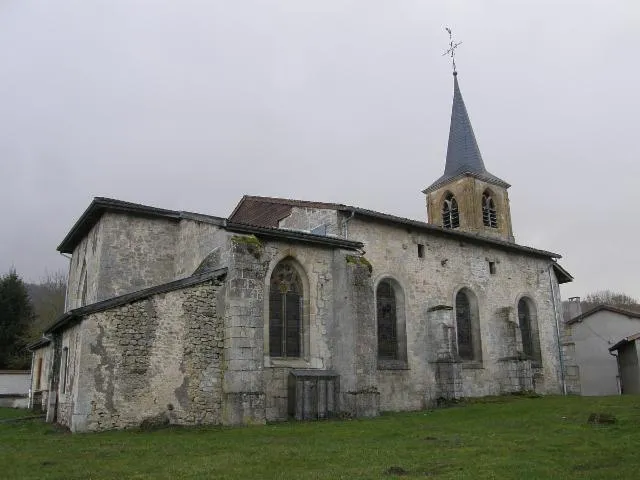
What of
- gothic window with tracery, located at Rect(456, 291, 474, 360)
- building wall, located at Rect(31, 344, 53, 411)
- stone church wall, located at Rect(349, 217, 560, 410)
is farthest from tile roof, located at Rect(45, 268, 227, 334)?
gothic window with tracery, located at Rect(456, 291, 474, 360)

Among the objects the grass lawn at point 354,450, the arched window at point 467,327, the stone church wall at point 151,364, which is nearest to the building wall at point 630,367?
the arched window at point 467,327

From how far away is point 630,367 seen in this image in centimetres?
2678

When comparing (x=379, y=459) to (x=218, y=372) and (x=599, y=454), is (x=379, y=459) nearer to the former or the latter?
(x=599, y=454)

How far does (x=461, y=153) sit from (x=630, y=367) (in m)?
14.4

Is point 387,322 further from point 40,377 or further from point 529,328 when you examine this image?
point 40,377

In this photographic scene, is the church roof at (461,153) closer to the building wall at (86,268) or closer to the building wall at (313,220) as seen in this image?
the building wall at (313,220)

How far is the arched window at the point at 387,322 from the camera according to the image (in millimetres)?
18938

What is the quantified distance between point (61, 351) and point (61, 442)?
5425 mm

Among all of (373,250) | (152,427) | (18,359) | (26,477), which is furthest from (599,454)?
(18,359)

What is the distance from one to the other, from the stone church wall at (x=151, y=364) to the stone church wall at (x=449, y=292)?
6062mm

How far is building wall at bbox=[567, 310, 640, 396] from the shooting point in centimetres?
2934

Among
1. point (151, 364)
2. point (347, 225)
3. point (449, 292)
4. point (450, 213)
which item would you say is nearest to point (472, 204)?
point (450, 213)

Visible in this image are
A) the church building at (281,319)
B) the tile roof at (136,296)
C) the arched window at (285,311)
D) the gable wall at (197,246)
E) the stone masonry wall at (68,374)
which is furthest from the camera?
the arched window at (285,311)

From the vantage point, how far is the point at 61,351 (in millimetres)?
16234
